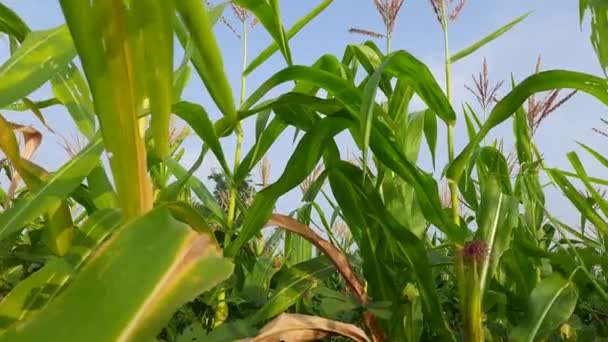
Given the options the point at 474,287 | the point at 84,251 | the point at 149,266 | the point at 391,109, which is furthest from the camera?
the point at 391,109

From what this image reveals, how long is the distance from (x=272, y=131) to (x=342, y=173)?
5.4 inches

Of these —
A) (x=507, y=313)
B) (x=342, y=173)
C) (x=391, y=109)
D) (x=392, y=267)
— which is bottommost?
(x=507, y=313)

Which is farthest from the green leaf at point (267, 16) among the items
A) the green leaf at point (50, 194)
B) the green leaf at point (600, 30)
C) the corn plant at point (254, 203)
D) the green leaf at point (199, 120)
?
the green leaf at point (600, 30)

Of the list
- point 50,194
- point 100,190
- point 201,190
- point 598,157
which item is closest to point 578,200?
point 598,157

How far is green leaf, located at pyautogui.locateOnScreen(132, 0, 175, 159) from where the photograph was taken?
427 mm

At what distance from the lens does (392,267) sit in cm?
103

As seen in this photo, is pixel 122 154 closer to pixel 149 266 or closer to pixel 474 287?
pixel 149 266

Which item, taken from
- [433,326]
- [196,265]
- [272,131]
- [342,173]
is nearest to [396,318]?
[433,326]

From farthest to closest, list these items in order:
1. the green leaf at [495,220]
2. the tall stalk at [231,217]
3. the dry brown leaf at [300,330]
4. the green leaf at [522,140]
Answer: the green leaf at [522,140]
the tall stalk at [231,217]
the green leaf at [495,220]
the dry brown leaf at [300,330]

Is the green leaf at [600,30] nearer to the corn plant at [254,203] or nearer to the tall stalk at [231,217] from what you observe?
the corn plant at [254,203]

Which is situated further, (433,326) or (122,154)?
(433,326)

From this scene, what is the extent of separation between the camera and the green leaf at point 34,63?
0.69m

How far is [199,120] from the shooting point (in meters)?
0.87

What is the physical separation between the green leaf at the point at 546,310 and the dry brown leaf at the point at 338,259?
7.5 inches
